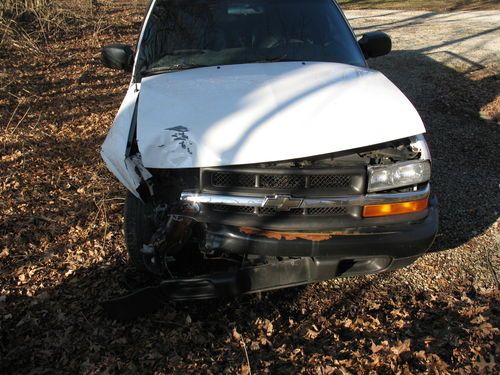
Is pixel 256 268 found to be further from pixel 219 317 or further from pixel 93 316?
→ pixel 93 316

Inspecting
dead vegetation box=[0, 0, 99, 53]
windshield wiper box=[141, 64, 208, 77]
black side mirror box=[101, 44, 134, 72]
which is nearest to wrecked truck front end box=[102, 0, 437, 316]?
windshield wiper box=[141, 64, 208, 77]

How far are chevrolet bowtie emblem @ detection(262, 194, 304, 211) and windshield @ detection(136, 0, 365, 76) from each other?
1.62 meters

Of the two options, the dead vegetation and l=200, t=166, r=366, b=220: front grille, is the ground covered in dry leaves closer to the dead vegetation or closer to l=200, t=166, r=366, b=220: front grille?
l=200, t=166, r=366, b=220: front grille

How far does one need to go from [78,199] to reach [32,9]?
23.5 ft

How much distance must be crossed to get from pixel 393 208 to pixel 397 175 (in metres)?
0.19

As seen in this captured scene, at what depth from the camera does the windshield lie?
12.8ft

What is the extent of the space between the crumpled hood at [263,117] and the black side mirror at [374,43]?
1.30 metres

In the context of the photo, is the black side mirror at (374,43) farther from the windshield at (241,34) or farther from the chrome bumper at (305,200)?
the chrome bumper at (305,200)

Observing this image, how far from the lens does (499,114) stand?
22.9 feet

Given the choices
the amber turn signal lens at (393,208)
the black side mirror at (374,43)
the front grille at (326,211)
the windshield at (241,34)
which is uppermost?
the windshield at (241,34)

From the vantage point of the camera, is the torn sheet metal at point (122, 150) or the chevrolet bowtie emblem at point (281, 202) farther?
the torn sheet metal at point (122, 150)

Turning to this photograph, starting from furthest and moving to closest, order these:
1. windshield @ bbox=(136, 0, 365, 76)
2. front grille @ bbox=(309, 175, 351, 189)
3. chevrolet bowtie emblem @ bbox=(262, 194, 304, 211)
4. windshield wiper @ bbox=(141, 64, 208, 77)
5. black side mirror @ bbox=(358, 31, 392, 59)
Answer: black side mirror @ bbox=(358, 31, 392, 59) → windshield @ bbox=(136, 0, 365, 76) → windshield wiper @ bbox=(141, 64, 208, 77) → front grille @ bbox=(309, 175, 351, 189) → chevrolet bowtie emblem @ bbox=(262, 194, 304, 211)

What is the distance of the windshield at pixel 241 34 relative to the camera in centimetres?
392

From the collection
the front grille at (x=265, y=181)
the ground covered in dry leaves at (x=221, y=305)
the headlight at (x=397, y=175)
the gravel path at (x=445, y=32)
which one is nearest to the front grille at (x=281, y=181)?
the front grille at (x=265, y=181)
